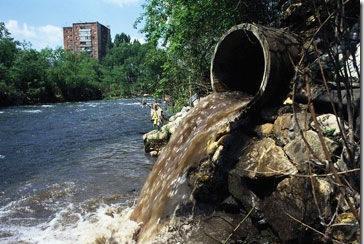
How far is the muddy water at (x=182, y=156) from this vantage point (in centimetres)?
554

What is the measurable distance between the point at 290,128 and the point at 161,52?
1009 cm

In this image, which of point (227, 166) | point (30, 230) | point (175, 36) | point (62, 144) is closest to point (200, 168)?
point (227, 166)

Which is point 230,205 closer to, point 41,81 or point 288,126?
point 288,126

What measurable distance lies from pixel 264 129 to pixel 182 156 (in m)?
1.23

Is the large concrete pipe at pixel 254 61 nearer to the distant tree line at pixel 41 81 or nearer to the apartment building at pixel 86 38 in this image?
the distant tree line at pixel 41 81

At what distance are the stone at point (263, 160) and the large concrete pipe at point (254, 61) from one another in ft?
2.32

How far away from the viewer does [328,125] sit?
5.07 m

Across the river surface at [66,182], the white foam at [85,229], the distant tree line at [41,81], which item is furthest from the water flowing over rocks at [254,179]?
the distant tree line at [41,81]

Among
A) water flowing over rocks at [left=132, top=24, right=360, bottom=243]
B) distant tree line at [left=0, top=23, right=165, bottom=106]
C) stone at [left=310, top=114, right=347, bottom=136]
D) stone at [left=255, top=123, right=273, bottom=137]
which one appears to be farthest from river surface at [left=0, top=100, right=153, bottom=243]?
distant tree line at [left=0, top=23, right=165, bottom=106]

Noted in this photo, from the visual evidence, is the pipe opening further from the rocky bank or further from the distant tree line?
the distant tree line

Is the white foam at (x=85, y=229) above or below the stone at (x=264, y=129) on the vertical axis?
below

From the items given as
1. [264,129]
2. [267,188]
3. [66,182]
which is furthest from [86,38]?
[267,188]

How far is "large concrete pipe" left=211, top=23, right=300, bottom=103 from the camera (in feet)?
19.0

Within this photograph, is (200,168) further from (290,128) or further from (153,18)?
(153,18)
